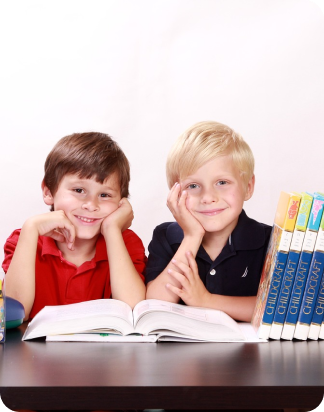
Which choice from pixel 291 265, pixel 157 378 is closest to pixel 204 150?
pixel 291 265

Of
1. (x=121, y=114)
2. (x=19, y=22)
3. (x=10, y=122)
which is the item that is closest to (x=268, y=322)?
(x=121, y=114)

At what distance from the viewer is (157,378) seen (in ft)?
3.40

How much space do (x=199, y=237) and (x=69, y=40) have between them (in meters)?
1.58

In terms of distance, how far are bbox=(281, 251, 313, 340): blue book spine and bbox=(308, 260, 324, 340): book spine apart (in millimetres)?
36

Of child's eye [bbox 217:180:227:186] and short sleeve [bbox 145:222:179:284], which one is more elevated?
child's eye [bbox 217:180:227:186]

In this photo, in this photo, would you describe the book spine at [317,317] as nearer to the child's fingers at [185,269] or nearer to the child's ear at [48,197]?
the child's fingers at [185,269]

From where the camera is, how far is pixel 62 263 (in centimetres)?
186

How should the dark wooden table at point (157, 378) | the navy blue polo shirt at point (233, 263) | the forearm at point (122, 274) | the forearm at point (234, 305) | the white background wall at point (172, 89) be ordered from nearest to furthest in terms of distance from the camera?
the dark wooden table at point (157, 378) → the forearm at point (234, 305) → the forearm at point (122, 274) → the navy blue polo shirt at point (233, 263) → the white background wall at point (172, 89)

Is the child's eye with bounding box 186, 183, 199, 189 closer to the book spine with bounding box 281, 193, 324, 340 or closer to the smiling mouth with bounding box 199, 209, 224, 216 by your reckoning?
the smiling mouth with bounding box 199, 209, 224, 216

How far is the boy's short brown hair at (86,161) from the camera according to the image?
1814 millimetres

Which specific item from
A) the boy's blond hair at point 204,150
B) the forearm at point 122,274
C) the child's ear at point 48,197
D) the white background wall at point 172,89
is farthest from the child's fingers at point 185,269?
the white background wall at point 172,89

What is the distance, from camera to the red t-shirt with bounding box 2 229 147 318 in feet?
6.04

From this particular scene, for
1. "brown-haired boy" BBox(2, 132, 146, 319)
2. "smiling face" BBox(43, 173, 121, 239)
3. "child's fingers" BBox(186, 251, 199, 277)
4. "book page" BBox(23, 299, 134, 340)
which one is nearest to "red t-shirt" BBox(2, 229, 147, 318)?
"brown-haired boy" BBox(2, 132, 146, 319)

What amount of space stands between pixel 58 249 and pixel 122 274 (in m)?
0.27
